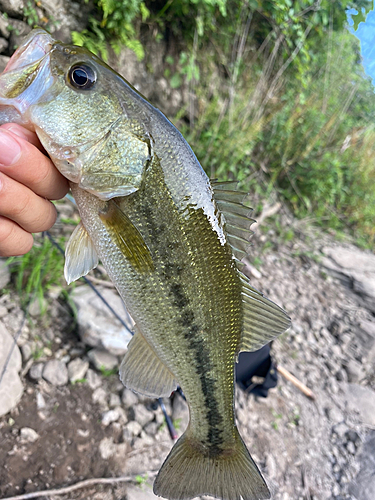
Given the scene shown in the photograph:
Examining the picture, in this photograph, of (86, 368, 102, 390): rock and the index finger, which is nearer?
the index finger

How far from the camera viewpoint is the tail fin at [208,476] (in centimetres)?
129

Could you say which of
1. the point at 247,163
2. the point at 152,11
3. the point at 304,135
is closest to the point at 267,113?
the point at 304,135

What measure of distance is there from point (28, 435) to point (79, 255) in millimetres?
1441

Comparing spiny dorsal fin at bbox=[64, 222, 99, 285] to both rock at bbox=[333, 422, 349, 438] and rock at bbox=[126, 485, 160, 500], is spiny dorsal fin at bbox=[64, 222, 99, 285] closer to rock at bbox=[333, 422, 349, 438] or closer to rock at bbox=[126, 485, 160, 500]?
rock at bbox=[126, 485, 160, 500]

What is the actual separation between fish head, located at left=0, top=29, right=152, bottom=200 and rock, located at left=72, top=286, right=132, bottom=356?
1.62 metres

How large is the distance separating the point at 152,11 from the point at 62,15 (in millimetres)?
1253

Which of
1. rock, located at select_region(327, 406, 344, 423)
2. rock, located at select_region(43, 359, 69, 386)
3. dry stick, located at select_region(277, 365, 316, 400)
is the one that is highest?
rock, located at select_region(327, 406, 344, 423)

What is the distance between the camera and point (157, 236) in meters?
1.11

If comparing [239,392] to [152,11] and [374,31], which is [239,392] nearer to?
[374,31]

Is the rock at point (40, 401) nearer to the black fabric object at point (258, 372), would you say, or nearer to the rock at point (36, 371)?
the rock at point (36, 371)

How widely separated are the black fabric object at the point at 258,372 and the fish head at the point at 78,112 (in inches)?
74.8

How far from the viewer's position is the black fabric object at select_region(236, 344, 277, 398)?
2.57m

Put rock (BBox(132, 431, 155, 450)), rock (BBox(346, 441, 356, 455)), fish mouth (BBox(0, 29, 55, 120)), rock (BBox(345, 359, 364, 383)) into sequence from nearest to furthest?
fish mouth (BBox(0, 29, 55, 120)) < rock (BBox(132, 431, 155, 450)) < rock (BBox(346, 441, 356, 455)) < rock (BBox(345, 359, 364, 383))

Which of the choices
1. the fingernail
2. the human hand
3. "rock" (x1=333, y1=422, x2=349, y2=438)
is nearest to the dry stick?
"rock" (x1=333, y1=422, x2=349, y2=438)
